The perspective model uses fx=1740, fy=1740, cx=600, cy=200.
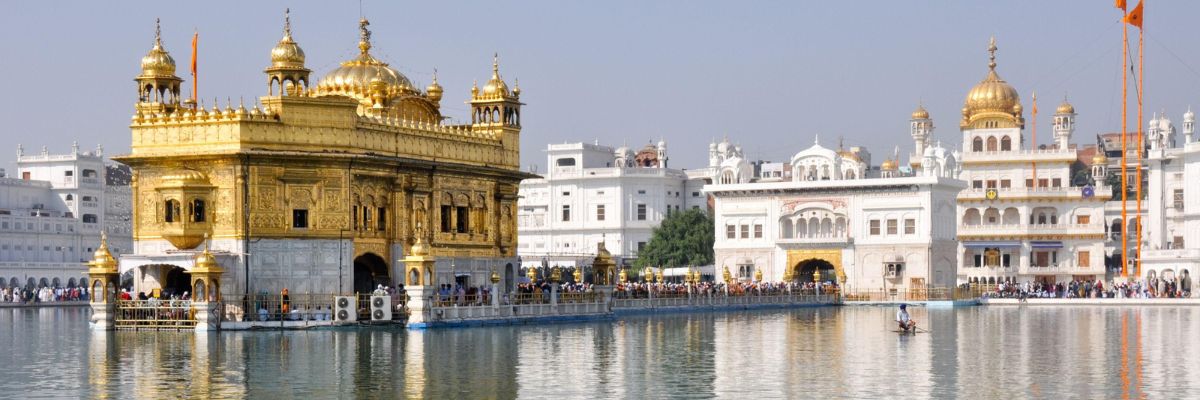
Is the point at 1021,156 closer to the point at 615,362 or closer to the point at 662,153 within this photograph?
the point at 662,153

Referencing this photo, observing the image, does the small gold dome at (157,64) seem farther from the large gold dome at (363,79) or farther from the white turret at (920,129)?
the white turret at (920,129)

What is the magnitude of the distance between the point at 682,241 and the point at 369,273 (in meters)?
44.1

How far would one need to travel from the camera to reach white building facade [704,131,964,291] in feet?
225

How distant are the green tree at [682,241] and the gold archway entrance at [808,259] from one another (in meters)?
15.1

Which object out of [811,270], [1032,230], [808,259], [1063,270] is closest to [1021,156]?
[1032,230]

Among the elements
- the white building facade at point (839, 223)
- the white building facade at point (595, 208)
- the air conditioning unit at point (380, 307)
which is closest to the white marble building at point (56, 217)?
the white building facade at point (595, 208)

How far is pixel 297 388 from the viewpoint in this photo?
934 inches

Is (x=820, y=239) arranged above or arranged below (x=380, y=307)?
above

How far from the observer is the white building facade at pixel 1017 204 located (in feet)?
252

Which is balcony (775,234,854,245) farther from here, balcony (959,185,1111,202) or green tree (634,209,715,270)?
green tree (634,209,715,270)

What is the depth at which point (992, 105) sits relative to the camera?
7994 centimetres

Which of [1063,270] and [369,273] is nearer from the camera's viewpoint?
[369,273]

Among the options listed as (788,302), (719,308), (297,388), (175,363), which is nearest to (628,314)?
(719,308)

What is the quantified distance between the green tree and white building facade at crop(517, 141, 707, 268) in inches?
128
